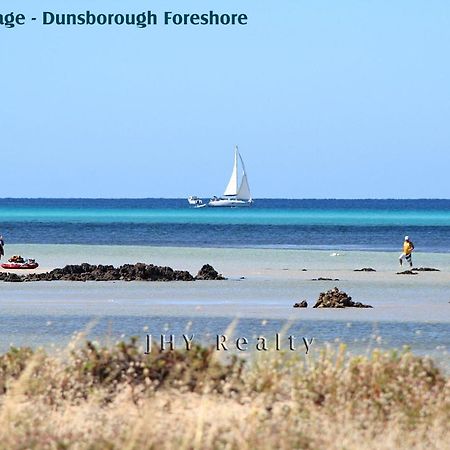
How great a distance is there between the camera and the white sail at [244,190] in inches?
7451

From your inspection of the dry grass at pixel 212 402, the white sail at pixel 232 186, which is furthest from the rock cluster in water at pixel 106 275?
the white sail at pixel 232 186

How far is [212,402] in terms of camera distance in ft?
42.5

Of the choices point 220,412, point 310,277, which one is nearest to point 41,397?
point 220,412

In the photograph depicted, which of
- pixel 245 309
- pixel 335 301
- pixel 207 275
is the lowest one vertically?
pixel 245 309

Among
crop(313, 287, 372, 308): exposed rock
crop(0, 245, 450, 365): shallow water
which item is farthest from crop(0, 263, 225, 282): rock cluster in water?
crop(313, 287, 372, 308): exposed rock

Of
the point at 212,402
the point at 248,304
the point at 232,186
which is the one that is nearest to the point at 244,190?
the point at 232,186

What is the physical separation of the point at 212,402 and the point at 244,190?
179 metres

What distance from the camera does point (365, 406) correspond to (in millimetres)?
12594

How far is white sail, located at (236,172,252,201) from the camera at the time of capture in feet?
621

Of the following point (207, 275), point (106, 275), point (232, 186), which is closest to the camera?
point (106, 275)

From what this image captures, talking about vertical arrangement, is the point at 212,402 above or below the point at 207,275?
below

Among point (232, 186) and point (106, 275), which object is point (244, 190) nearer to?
point (232, 186)

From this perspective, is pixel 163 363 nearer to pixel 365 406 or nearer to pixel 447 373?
pixel 365 406

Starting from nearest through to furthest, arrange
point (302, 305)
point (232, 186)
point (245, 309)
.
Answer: point (245, 309) → point (302, 305) → point (232, 186)
